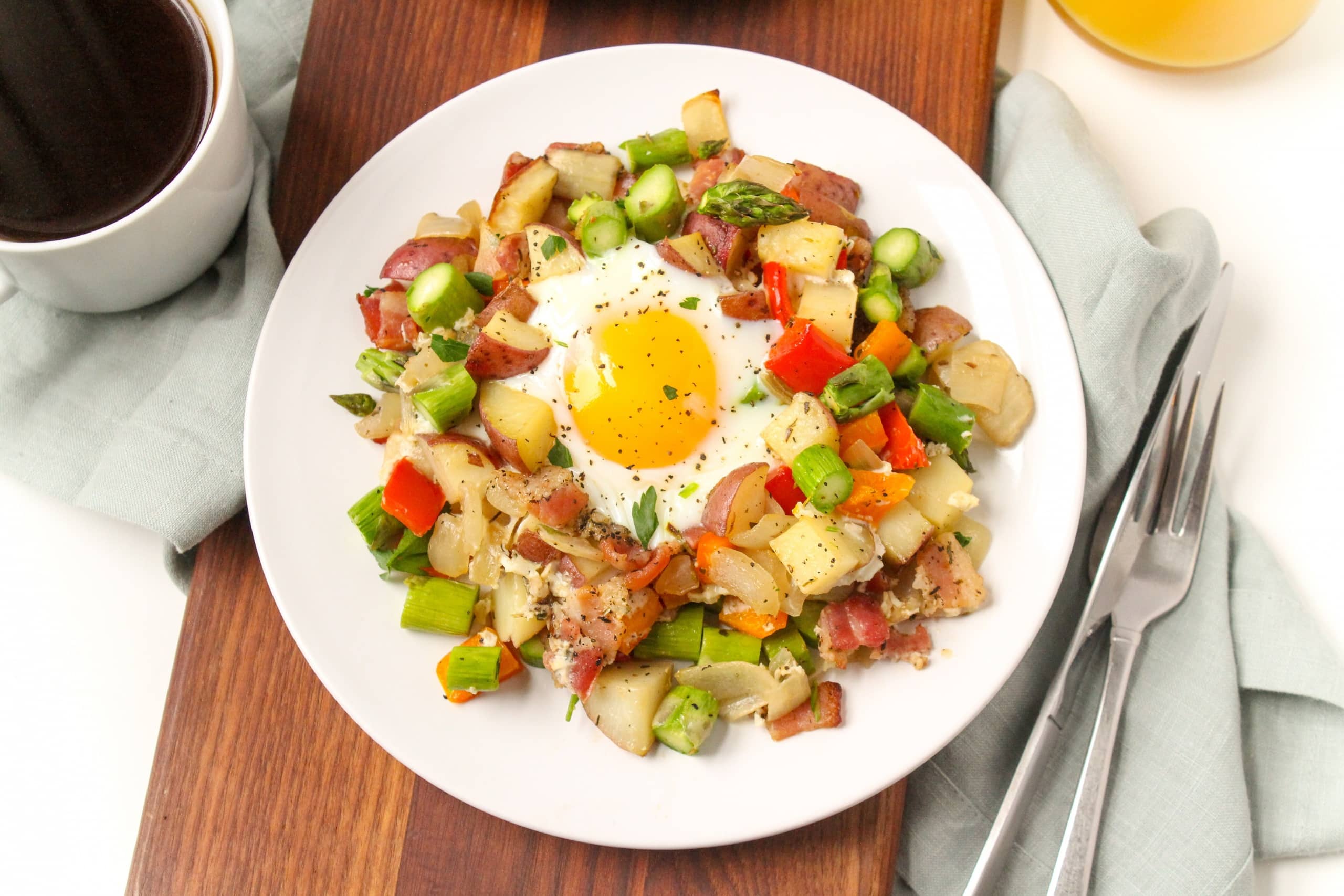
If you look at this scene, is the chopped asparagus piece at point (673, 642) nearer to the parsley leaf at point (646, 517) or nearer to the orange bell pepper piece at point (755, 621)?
the orange bell pepper piece at point (755, 621)

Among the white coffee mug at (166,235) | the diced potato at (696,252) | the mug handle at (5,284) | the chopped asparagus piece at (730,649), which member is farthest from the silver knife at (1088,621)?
the mug handle at (5,284)

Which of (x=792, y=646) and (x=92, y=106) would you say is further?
(x=92, y=106)

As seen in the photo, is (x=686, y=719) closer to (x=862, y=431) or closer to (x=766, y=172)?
(x=862, y=431)

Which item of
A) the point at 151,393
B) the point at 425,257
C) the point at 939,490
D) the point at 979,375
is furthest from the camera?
the point at 151,393

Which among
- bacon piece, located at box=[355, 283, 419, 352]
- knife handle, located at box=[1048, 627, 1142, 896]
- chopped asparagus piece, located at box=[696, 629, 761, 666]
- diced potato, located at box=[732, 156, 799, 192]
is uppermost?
diced potato, located at box=[732, 156, 799, 192]

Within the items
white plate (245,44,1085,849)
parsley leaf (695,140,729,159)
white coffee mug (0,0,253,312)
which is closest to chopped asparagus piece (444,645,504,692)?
white plate (245,44,1085,849)

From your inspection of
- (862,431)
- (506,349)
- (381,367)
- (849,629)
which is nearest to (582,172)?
(506,349)

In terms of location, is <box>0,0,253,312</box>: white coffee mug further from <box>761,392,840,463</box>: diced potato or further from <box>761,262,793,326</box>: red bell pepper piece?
<box>761,392,840,463</box>: diced potato

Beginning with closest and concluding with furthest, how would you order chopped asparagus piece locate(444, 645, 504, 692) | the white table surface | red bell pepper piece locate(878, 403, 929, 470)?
1. chopped asparagus piece locate(444, 645, 504, 692)
2. red bell pepper piece locate(878, 403, 929, 470)
3. the white table surface
